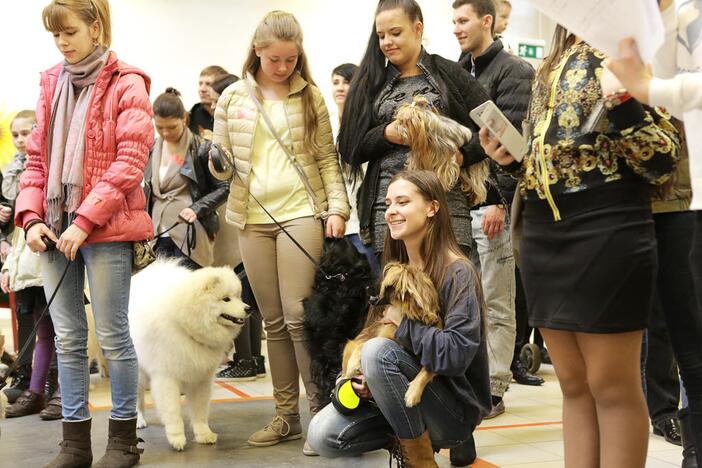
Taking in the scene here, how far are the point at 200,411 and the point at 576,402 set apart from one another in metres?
2.09

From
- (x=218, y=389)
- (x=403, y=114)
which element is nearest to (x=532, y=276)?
(x=403, y=114)

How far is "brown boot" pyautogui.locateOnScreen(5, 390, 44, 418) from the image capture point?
13.8 feet

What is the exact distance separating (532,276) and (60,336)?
1913mm

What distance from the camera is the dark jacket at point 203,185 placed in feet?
15.6

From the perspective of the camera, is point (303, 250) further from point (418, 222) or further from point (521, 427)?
point (521, 427)

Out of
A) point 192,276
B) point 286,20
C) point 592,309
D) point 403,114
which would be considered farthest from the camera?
point 192,276

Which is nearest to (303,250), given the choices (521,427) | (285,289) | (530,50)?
(285,289)

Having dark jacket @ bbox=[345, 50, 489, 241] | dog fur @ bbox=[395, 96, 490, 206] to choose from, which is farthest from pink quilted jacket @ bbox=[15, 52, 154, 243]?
dog fur @ bbox=[395, 96, 490, 206]

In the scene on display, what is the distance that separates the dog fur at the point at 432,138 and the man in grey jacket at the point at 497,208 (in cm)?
66

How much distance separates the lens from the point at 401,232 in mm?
2693

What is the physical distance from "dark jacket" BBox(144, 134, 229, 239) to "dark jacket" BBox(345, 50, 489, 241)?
171cm

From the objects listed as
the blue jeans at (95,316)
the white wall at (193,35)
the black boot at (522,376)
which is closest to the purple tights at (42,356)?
the blue jeans at (95,316)

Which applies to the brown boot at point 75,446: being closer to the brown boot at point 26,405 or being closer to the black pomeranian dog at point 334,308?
the black pomeranian dog at point 334,308

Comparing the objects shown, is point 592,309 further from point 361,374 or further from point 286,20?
point 286,20
